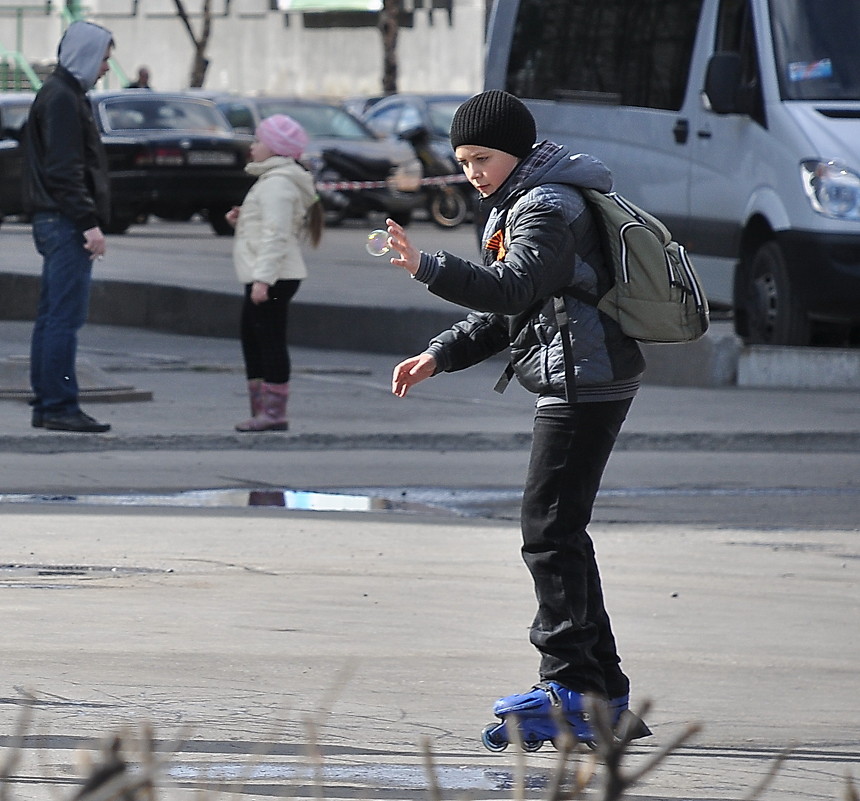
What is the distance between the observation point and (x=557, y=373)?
178 inches

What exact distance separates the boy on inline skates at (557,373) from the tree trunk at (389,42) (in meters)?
41.1

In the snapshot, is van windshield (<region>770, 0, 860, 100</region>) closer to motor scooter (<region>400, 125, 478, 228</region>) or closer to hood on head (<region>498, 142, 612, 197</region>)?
hood on head (<region>498, 142, 612, 197</region>)

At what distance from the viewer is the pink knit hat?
30.6 feet

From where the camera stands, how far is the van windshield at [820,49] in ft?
38.2

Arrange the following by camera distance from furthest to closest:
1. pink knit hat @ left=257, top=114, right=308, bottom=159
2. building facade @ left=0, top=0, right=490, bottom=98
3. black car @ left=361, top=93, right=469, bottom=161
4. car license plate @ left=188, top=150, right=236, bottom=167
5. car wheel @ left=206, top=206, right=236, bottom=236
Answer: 1. building facade @ left=0, top=0, right=490, bottom=98
2. black car @ left=361, top=93, right=469, bottom=161
3. car wheel @ left=206, top=206, right=236, bottom=236
4. car license plate @ left=188, top=150, right=236, bottom=167
5. pink knit hat @ left=257, top=114, right=308, bottom=159

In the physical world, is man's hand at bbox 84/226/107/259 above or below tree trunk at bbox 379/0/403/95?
above

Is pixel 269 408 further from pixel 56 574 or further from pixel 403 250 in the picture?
pixel 403 250

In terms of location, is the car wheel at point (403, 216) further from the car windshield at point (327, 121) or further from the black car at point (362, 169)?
the car windshield at point (327, 121)

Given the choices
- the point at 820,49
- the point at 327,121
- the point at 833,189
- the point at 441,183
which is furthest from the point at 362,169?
the point at 833,189

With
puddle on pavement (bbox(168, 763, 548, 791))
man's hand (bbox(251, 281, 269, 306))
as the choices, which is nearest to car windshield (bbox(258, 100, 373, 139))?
man's hand (bbox(251, 281, 269, 306))

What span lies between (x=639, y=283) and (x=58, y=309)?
16.3 ft

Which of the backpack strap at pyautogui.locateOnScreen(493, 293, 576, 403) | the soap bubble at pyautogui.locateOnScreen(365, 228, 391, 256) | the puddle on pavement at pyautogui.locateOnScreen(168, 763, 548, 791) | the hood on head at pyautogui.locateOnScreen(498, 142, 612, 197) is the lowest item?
the puddle on pavement at pyautogui.locateOnScreen(168, 763, 548, 791)

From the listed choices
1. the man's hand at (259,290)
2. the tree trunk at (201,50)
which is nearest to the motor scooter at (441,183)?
the man's hand at (259,290)

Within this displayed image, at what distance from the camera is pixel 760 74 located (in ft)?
38.6
